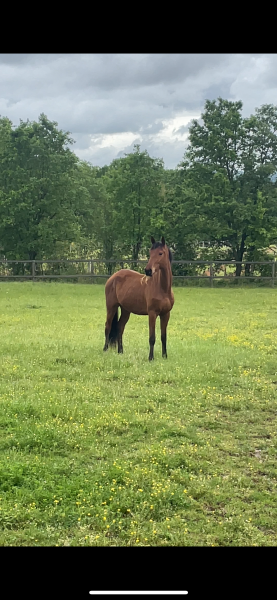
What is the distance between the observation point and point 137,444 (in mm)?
4238

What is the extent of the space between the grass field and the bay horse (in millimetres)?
529

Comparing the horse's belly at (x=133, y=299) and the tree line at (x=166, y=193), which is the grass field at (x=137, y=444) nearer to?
the horse's belly at (x=133, y=299)

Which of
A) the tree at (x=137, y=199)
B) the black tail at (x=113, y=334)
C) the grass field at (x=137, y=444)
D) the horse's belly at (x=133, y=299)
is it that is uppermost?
the tree at (x=137, y=199)

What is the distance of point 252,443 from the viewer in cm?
443

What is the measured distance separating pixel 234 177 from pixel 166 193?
411 cm

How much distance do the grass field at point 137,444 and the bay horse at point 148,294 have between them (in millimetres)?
529

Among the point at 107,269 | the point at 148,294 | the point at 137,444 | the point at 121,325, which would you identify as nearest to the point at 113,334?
the point at 121,325

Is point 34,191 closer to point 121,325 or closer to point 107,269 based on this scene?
point 107,269

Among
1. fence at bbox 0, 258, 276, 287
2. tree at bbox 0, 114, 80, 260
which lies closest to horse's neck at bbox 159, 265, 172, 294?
fence at bbox 0, 258, 276, 287

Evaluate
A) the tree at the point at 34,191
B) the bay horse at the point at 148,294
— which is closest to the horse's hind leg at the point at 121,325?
the bay horse at the point at 148,294

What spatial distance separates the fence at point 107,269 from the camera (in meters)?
23.8

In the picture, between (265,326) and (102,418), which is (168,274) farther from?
(265,326)

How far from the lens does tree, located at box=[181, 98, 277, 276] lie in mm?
24703
